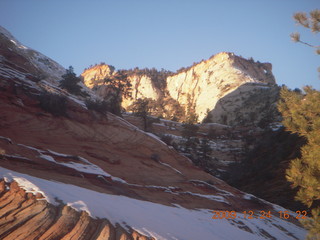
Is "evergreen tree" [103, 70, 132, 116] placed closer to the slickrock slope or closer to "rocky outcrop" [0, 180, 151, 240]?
the slickrock slope

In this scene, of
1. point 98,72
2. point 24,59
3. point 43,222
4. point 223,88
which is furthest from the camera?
point 98,72

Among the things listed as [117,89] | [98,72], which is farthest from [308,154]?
[98,72]

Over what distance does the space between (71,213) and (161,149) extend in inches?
485

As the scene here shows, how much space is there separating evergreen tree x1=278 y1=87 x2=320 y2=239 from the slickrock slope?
2491mm

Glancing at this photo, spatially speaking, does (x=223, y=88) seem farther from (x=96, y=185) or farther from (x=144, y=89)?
(x=96, y=185)

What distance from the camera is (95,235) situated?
3.67 metres

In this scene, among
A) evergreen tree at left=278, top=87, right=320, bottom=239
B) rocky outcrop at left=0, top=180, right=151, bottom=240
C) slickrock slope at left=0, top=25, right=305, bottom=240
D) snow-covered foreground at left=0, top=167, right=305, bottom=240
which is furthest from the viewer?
snow-covered foreground at left=0, top=167, right=305, bottom=240

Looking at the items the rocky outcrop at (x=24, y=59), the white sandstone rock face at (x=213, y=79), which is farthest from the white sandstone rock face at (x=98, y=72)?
the rocky outcrop at (x=24, y=59)

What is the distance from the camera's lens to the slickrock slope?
3.89 metres

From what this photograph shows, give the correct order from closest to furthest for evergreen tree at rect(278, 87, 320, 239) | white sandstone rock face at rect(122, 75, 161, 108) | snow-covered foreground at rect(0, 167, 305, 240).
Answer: evergreen tree at rect(278, 87, 320, 239) → snow-covered foreground at rect(0, 167, 305, 240) → white sandstone rock face at rect(122, 75, 161, 108)

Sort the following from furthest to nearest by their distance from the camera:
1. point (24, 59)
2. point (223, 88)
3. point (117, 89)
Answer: point (223, 88) → point (117, 89) → point (24, 59)

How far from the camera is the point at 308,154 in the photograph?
15.4 ft

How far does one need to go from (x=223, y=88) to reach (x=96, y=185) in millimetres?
63961
